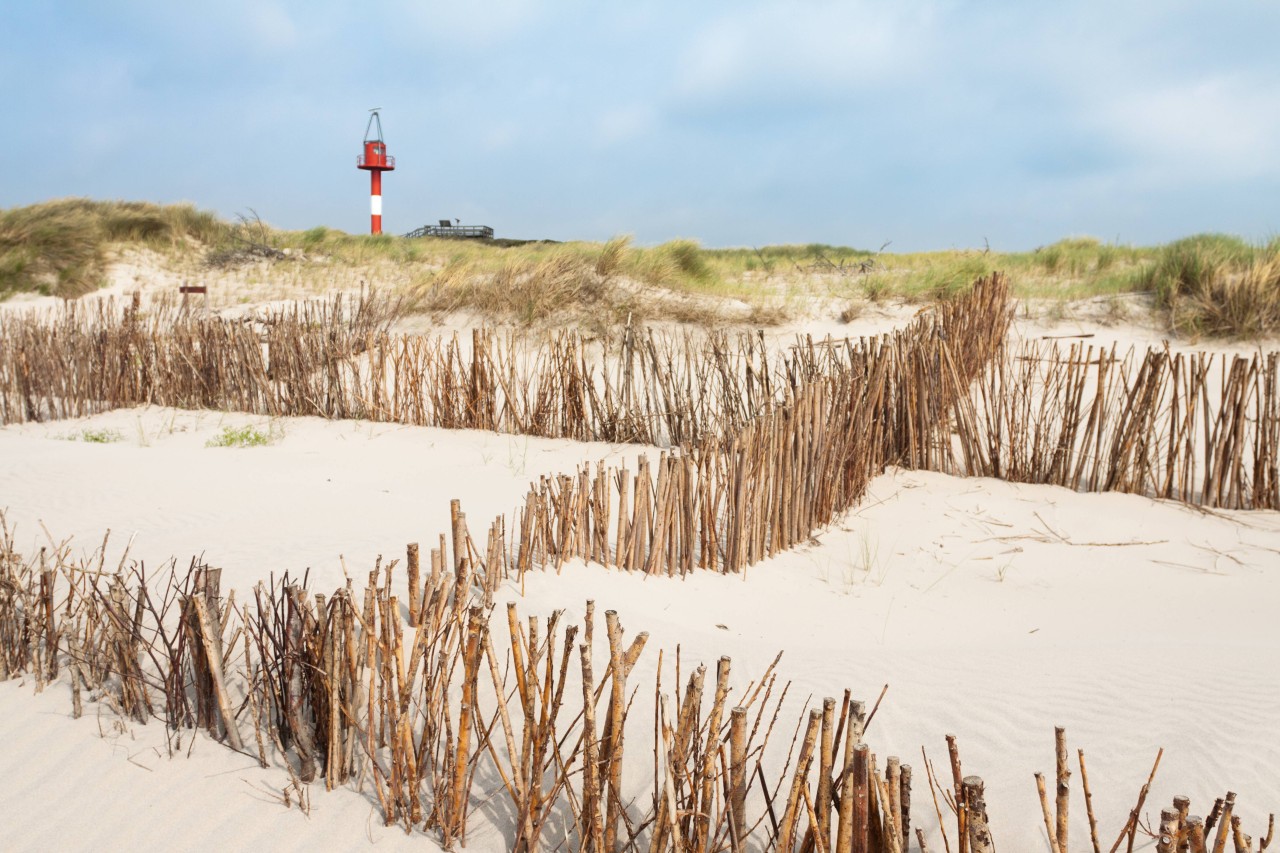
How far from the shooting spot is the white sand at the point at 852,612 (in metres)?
1.97

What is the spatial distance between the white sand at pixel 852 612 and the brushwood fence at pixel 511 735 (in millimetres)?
88

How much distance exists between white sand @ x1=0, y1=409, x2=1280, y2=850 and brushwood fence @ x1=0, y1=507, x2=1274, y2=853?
0.29 ft

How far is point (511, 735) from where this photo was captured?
174 centimetres

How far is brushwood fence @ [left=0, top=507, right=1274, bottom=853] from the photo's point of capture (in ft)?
4.92

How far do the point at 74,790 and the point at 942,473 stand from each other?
489 centimetres

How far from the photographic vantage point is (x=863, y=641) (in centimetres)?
324

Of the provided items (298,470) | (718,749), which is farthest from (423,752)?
(298,470)

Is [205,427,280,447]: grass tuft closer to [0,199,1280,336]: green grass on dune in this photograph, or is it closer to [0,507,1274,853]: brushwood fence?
[0,199,1280,336]: green grass on dune

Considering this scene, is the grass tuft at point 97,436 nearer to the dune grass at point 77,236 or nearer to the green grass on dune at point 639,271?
the green grass on dune at point 639,271

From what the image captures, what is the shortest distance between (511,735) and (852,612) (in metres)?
2.22

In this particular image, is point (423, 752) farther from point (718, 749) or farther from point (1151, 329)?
point (1151, 329)

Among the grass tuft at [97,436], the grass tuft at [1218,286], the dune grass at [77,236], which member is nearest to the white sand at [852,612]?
the grass tuft at [97,436]

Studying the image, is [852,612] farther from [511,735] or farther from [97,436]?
[97,436]

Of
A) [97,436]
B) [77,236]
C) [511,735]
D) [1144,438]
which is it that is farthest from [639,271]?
[77,236]
